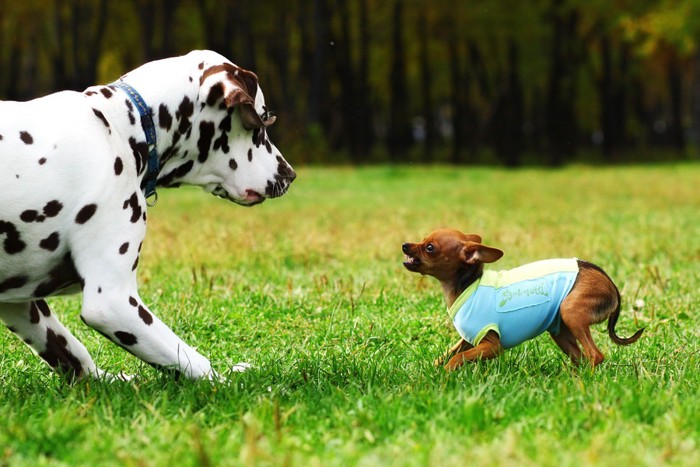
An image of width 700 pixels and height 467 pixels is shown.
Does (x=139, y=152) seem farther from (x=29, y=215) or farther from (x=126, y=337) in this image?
(x=126, y=337)

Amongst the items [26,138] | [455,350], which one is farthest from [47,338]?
[455,350]

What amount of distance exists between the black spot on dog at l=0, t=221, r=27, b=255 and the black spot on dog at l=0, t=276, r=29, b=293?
0.15 m

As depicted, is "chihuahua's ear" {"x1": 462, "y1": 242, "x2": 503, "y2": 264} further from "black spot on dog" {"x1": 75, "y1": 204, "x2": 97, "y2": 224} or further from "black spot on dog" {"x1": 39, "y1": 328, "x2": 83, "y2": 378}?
"black spot on dog" {"x1": 39, "y1": 328, "x2": 83, "y2": 378}

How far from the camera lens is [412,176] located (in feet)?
88.4

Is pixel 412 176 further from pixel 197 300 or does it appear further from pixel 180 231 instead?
pixel 197 300

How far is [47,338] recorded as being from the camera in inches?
211

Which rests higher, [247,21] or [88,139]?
[88,139]

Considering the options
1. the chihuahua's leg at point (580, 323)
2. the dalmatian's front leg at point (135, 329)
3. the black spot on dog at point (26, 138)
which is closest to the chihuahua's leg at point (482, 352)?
the chihuahua's leg at point (580, 323)

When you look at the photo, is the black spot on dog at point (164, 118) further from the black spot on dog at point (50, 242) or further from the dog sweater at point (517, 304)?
the dog sweater at point (517, 304)

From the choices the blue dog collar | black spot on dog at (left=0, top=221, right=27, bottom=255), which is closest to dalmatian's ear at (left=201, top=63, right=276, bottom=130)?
the blue dog collar

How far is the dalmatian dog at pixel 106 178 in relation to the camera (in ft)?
15.2

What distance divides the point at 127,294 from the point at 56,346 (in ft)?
3.00

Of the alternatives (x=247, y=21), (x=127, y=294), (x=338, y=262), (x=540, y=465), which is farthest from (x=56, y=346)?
(x=247, y=21)

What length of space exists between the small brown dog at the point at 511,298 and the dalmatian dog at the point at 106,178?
123 cm
